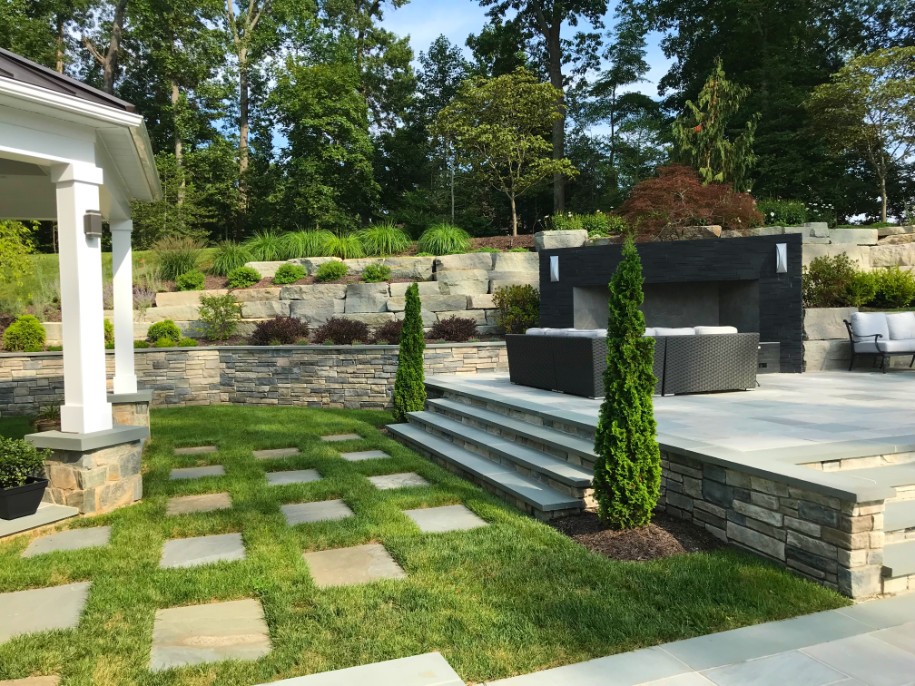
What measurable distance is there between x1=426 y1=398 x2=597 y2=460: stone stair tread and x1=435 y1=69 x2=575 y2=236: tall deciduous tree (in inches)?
356

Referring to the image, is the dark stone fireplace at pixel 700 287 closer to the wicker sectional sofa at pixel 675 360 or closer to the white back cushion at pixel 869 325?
the white back cushion at pixel 869 325

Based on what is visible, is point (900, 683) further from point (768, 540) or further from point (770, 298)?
point (770, 298)

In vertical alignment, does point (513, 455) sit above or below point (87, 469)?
below

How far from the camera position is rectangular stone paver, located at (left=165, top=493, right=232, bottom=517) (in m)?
4.49

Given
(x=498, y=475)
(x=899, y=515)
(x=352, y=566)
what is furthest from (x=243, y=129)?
(x=899, y=515)

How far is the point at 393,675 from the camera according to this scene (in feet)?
7.00

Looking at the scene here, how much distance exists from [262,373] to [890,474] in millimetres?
9228

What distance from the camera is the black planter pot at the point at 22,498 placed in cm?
406

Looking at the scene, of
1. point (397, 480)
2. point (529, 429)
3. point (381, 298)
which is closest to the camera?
point (397, 480)

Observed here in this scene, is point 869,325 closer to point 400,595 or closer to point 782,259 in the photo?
point 782,259

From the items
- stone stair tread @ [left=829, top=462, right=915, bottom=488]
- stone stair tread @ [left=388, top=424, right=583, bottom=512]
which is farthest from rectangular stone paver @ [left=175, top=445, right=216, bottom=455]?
stone stair tread @ [left=829, top=462, right=915, bottom=488]

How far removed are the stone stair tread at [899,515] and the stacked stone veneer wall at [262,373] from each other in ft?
24.2

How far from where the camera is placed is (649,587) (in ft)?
9.75

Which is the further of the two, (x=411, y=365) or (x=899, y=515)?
(x=411, y=365)
